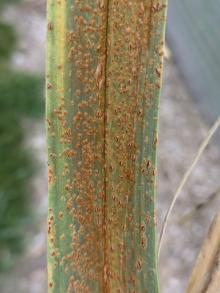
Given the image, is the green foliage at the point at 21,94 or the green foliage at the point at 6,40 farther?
the green foliage at the point at 6,40

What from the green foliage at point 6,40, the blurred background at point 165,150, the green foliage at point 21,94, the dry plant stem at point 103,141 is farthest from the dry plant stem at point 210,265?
the green foliage at point 6,40

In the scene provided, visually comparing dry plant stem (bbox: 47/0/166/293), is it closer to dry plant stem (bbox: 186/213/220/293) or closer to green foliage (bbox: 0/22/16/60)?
dry plant stem (bbox: 186/213/220/293)

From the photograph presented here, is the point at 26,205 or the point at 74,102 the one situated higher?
the point at 74,102

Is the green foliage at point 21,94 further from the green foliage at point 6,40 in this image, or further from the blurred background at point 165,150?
the green foliage at point 6,40

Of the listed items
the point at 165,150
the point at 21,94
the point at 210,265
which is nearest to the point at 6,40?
the point at 21,94

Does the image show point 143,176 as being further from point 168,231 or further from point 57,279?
point 168,231

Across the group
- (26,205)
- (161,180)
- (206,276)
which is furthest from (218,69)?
(206,276)

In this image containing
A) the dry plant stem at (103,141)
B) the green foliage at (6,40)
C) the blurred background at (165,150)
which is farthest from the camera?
the green foliage at (6,40)

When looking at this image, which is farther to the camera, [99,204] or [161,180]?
[161,180]

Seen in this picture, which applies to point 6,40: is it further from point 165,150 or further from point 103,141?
point 103,141
